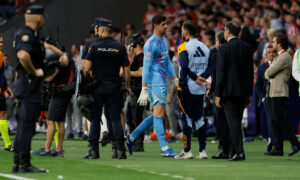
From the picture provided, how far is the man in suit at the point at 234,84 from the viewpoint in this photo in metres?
12.1

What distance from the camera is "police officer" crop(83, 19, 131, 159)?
1195cm

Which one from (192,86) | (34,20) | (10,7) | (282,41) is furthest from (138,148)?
(10,7)

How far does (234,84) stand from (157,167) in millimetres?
2141

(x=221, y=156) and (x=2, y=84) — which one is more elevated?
(x=2, y=84)

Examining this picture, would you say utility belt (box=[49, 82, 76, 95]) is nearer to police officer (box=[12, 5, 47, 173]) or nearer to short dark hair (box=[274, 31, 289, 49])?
police officer (box=[12, 5, 47, 173])

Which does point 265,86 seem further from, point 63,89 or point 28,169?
point 28,169

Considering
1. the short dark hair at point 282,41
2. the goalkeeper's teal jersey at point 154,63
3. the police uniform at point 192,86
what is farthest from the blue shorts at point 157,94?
the short dark hair at point 282,41

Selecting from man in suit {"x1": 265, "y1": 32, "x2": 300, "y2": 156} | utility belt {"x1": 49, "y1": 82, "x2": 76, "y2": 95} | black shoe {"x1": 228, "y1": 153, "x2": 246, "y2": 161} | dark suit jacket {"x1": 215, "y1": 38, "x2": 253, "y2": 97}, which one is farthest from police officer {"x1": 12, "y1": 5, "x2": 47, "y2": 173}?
man in suit {"x1": 265, "y1": 32, "x2": 300, "y2": 156}

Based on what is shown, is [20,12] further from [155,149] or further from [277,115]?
[277,115]

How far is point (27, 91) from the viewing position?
32.6ft

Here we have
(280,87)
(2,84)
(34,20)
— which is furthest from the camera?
(2,84)

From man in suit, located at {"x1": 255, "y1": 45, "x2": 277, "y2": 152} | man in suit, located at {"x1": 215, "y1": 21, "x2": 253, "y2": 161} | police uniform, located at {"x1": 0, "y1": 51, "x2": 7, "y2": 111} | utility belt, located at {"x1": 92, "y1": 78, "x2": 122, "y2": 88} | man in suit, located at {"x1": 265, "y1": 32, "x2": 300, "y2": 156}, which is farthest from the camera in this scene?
man in suit, located at {"x1": 255, "y1": 45, "x2": 277, "y2": 152}

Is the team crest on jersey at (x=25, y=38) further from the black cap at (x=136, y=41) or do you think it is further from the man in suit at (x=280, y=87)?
the man in suit at (x=280, y=87)

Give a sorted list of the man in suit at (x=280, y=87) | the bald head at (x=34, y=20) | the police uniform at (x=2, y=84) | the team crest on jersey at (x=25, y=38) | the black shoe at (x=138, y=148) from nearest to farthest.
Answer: the team crest on jersey at (x=25, y=38)
the bald head at (x=34, y=20)
the man in suit at (x=280, y=87)
the police uniform at (x=2, y=84)
the black shoe at (x=138, y=148)
